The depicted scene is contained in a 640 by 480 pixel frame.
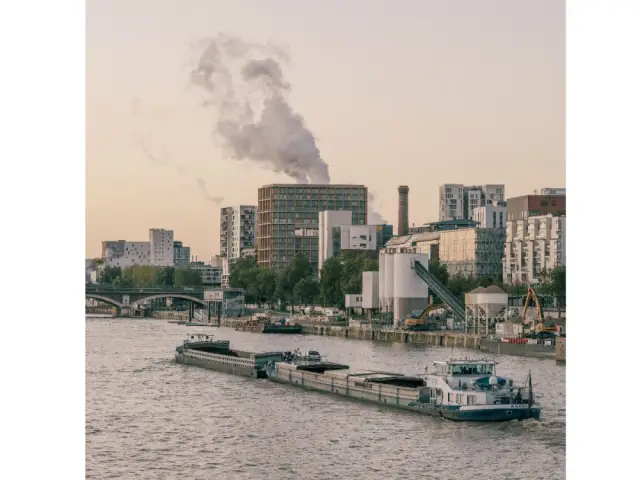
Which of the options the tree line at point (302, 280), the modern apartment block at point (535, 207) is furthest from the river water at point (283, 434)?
the modern apartment block at point (535, 207)

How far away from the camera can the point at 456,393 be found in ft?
37.0

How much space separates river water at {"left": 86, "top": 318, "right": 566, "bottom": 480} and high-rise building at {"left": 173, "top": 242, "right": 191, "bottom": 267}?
10980 mm

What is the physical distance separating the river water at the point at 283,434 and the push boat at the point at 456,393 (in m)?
0.15

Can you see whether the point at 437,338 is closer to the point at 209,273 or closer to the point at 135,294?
the point at 135,294

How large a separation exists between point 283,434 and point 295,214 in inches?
522

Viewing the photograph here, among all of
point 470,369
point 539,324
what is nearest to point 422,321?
point 539,324

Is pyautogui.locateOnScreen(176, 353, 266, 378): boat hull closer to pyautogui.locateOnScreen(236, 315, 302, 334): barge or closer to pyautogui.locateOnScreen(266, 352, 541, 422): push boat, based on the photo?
pyautogui.locateOnScreen(266, 352, 541, 422): push boat

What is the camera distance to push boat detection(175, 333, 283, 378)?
52.9 ft

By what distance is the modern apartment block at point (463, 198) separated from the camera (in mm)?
21719
